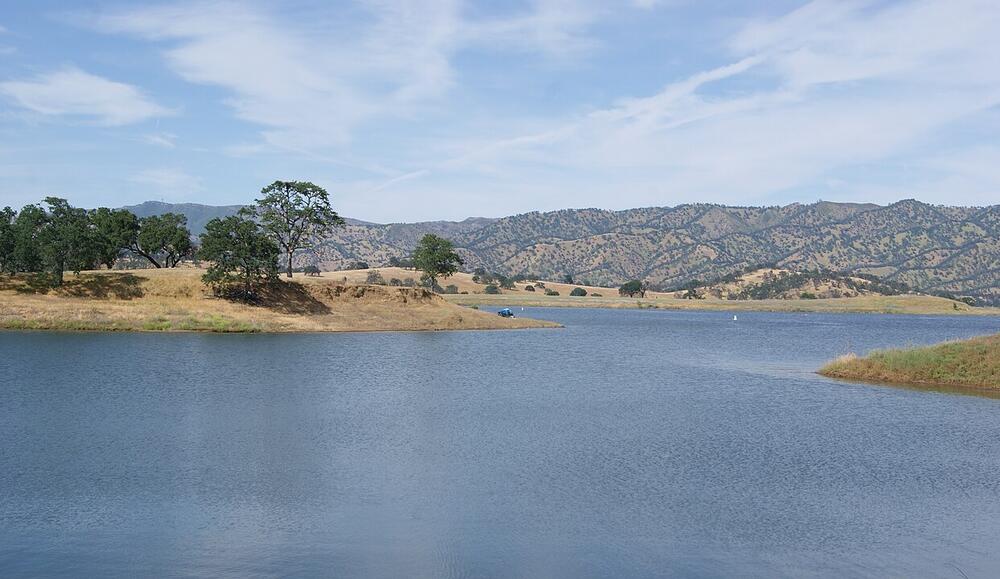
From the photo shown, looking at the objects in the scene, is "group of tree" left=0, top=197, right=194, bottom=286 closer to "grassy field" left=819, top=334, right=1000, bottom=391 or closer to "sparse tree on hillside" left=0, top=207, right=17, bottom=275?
"sparse tree on hillside" left=0, top=207, right=17, bottom=275

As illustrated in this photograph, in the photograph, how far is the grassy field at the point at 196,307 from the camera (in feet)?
259

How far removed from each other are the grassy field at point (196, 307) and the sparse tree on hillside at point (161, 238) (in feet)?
30.5

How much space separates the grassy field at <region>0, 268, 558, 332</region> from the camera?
79062 millimetres

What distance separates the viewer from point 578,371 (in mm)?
56000

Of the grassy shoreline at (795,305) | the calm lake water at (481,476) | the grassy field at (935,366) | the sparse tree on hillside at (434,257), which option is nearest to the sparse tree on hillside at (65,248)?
the calm lake water at (481,476)

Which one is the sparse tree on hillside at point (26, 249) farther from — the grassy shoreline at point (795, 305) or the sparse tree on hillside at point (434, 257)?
the grassy shoreline at point (795, 305)

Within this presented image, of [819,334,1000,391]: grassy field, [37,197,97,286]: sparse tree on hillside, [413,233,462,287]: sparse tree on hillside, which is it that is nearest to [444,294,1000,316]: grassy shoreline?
[413,233,462,287]: sparse tree on hillside

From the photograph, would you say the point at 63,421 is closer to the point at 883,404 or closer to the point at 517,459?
the point at 517,459

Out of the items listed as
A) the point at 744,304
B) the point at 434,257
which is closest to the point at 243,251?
the point at 434,257

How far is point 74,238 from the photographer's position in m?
84.1

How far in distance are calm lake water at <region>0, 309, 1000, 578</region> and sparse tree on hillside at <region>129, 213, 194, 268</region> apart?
168 ft

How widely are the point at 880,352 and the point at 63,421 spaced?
49.3 m

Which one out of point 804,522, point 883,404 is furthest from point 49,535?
point 883,404

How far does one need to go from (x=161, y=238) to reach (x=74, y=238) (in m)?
16.0
